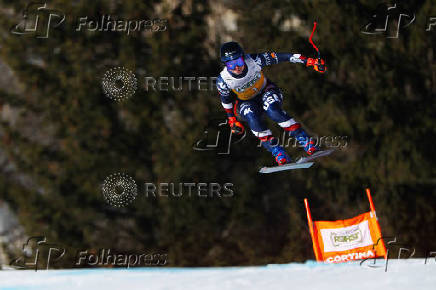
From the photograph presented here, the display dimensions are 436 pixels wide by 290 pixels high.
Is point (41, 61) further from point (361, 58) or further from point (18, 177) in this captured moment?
point (361, 58)

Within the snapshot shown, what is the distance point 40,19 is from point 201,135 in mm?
4506

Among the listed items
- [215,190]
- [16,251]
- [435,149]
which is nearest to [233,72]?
[215,190]

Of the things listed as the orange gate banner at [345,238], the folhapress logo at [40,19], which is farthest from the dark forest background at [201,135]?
the orange gate banner at [345,238]

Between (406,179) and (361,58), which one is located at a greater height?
(361,58)

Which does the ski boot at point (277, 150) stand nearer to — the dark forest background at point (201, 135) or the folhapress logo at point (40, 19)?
the dark forest background at point (201, 135)

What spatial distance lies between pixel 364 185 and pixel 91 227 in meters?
6.22

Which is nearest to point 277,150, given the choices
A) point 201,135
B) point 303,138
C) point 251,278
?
point 303,138

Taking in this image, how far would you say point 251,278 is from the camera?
9609mm

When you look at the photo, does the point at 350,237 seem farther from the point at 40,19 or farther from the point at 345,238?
the point at 40,19

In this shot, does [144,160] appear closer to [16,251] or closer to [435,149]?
[16,251]

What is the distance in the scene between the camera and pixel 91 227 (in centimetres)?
1458

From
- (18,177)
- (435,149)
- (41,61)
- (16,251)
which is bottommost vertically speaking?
(16,251)

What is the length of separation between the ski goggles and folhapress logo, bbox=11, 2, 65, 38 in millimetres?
8035

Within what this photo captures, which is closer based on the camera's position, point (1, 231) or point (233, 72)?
point (233, 72)
